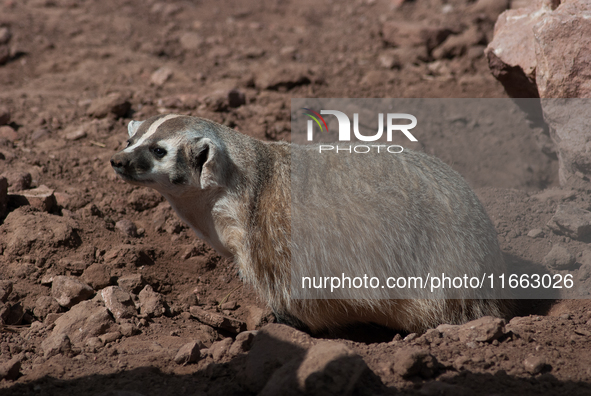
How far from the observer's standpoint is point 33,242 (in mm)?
3754

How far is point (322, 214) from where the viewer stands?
11.1 feet

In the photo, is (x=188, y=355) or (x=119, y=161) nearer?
(x=188, y=355)

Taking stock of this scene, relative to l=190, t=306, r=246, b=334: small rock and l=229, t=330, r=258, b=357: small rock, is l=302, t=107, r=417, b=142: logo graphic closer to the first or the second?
l=190, t=306, r=246, b=334: small rock

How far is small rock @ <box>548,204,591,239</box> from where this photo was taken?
12.9 ft

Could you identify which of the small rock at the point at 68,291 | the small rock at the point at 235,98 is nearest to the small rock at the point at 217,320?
the small rock at the point at 68,291

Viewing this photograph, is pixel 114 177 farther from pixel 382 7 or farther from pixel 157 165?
pixel 382 7

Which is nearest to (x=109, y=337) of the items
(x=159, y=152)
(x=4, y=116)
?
(x=159, y=152)

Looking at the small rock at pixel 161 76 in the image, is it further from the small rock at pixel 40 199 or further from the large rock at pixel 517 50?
the large rock at pixel 517 50

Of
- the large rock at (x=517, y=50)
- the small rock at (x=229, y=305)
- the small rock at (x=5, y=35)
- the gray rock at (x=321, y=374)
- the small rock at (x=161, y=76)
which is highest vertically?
the small rock at (x=5, y=35)

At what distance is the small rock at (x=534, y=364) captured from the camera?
8.34 feet

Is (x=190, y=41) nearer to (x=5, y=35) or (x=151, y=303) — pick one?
(x=5, y=35)

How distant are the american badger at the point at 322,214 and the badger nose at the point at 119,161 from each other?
95 millimetres

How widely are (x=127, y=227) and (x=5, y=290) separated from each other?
1.14 m

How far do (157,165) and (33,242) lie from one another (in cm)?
127
